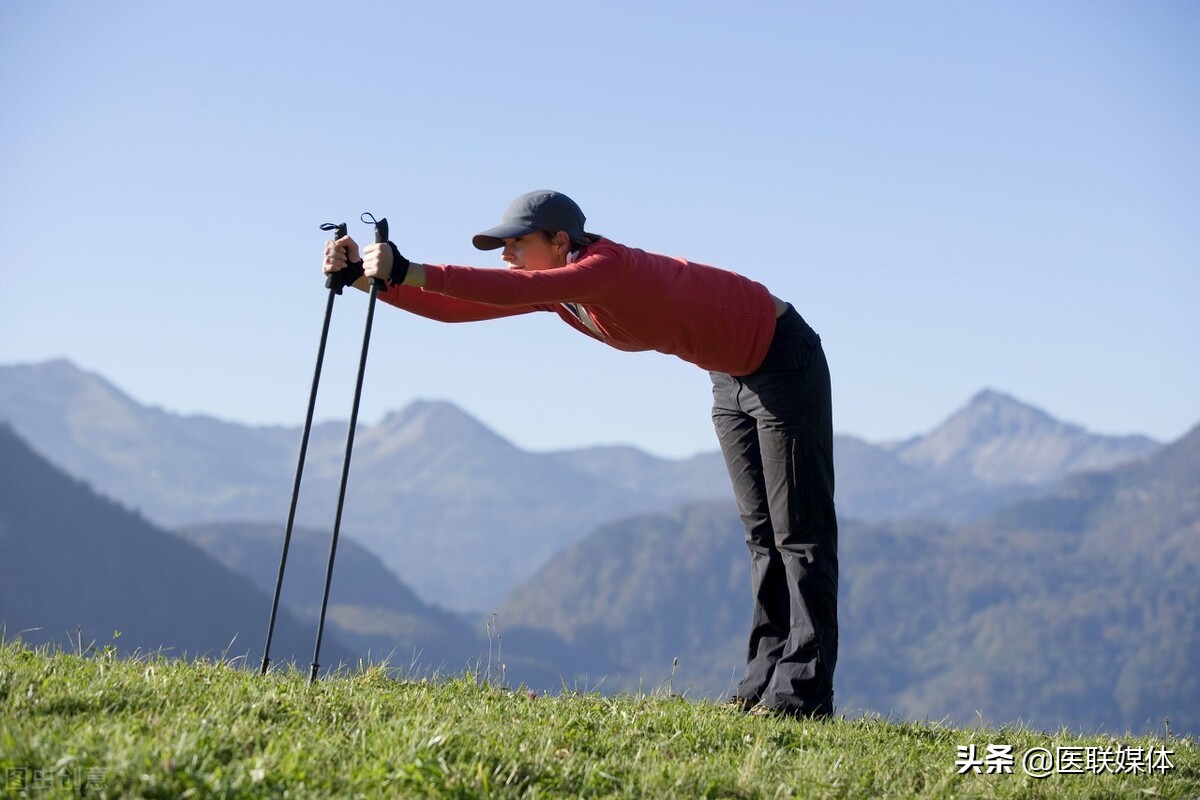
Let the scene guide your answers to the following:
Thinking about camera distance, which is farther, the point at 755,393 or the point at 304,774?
the point at 755,393

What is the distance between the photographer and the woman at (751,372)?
6.55 m

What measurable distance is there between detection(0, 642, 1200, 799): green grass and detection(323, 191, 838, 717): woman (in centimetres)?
51

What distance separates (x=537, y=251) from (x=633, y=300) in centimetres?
58

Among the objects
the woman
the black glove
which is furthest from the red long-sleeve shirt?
the black glove

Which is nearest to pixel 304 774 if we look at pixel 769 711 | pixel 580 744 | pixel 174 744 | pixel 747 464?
pixel 174 744

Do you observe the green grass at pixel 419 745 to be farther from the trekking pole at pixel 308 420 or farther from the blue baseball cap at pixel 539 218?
the blue baseball cap at pixel 539 218

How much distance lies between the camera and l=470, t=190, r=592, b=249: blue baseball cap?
659 cm

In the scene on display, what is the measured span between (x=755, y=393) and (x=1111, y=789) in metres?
2.45

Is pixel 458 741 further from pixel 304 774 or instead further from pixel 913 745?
pixel 913 745

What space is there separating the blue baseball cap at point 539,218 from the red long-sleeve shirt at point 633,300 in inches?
6.5

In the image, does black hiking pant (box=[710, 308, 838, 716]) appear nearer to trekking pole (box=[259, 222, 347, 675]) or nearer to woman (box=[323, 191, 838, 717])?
woman (box=[323, 191, 838, 717])

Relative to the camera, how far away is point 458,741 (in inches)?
201

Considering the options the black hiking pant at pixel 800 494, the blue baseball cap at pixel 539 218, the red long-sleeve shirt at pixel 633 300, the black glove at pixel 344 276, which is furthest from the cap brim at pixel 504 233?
the black hiking pant at pixel 800 494

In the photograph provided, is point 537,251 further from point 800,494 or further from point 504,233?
point 800,494
